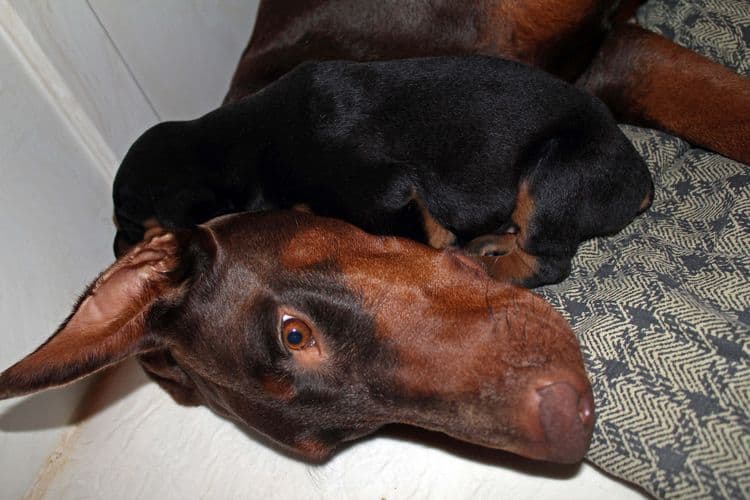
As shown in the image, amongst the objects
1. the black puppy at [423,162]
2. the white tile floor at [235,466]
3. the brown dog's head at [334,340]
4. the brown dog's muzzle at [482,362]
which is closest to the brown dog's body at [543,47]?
the black puppy at [423,162]

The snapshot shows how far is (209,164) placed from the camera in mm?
2748

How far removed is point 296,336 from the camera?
80.0 inches

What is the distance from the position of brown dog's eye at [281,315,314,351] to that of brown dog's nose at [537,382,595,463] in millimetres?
643

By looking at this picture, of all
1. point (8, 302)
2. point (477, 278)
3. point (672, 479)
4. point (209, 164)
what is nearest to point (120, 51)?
point (209, 164)

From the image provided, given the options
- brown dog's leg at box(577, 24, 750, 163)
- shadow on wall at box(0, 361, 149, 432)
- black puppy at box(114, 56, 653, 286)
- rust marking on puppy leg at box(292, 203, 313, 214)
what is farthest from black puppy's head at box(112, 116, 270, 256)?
brown dog's leg at box(577, 24, 750, 163)

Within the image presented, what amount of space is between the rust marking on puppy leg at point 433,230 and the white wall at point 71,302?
0.75m

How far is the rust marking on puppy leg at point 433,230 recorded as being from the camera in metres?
2.75

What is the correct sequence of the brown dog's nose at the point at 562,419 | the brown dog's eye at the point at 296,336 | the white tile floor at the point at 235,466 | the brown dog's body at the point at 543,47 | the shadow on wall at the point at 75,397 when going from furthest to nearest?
1. the shadow on wall at the point at 75,397
2. the brown dog's body at the point at 543,47
3. the white tile floor at the point at 235,466
4. the brown dog's eye at the point at 296,336
5. the brown dog's nose at the point at 562,419

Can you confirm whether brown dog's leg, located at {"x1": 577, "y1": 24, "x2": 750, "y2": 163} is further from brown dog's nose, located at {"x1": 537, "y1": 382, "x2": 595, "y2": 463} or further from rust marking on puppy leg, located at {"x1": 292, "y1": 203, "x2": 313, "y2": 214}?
brown dog's nose, located at {"x1": 537, "y1": 382, "x2": 595, "y2": 463}

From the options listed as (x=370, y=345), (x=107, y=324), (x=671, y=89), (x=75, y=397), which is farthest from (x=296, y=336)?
(x=671, y=89)

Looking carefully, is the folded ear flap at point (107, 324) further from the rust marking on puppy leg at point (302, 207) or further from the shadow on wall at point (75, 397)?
the shadow on wall at point (75, 397)

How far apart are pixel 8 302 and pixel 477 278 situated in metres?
1.84

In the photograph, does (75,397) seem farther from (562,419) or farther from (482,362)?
(562,419)

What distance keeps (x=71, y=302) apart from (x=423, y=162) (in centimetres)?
165
